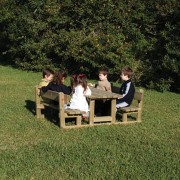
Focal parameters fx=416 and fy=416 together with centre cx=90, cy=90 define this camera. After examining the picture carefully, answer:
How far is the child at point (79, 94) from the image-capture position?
8477 mm

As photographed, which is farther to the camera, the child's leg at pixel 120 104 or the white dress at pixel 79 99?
the child's leg at pixel 120 104

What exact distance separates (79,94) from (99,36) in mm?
7520

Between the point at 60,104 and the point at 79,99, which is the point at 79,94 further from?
the point at 60,104

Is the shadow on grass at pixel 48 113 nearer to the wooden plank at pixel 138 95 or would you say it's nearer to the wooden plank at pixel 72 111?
the wooden plank at pixel 72 111

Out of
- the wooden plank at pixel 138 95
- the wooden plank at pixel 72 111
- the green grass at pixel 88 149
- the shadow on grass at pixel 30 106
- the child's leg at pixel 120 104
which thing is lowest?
the shadow on grass at pixel 30 106

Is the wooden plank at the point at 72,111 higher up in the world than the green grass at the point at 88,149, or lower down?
higher up

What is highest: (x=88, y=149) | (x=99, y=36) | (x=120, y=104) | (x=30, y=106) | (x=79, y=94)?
(x=99, y=36)

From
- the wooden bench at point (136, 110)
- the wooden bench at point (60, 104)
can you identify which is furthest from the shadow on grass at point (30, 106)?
the wooden bench at point (136, 110)

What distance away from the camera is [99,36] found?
15.7 m

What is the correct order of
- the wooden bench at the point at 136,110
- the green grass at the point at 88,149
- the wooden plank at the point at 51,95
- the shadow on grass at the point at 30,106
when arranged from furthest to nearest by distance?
1. the shadow on grass at the point at 30,106
2. the wooden bench at the point at 136,110
3. the wooden plank at the point at 51,95
4. the green grass at the point at 88,149

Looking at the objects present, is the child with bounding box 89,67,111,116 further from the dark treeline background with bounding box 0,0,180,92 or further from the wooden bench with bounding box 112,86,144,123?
the dark treeline background with bounding box 0,0,180,92

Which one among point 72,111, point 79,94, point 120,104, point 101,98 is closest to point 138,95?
point 120,104

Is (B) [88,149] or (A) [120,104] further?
(A) [120,104]

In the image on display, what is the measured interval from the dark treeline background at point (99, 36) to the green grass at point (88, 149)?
4.54 m
